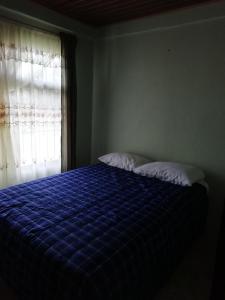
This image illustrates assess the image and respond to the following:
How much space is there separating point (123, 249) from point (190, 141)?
171 cm

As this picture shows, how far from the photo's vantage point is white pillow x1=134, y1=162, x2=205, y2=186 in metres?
2.30

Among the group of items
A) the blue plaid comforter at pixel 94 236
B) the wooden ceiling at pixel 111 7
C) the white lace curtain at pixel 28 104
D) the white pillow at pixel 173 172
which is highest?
the wooden ceiling at pixel 111 7

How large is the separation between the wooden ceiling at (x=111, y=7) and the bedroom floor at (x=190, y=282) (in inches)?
106

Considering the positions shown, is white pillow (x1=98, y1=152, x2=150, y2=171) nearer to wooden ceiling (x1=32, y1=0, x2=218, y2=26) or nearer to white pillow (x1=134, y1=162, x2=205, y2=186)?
white pillow (x1=134, y1=162, x2=205, y2=186)

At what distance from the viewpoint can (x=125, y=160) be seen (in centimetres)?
284

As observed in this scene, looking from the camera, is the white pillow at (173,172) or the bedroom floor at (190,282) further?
the white pillow at (173,172)

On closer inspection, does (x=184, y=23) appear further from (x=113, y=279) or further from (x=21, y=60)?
(x=113, y=279)

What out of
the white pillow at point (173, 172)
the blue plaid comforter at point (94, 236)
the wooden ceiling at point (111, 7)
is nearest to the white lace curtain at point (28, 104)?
the wooden ceiling at point (111, 7)

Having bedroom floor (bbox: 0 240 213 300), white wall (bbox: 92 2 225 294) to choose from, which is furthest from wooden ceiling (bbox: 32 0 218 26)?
bedroom floor (bbox: 0 240 213 300)

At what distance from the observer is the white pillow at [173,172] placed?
230 cm

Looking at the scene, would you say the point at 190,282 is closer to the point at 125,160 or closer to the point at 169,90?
the point at 125,160

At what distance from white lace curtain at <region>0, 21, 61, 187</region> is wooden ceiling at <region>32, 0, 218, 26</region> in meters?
0.37

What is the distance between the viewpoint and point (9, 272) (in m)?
1.49

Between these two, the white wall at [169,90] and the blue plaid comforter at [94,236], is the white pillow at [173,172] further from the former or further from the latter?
the white wall at [169,90]
